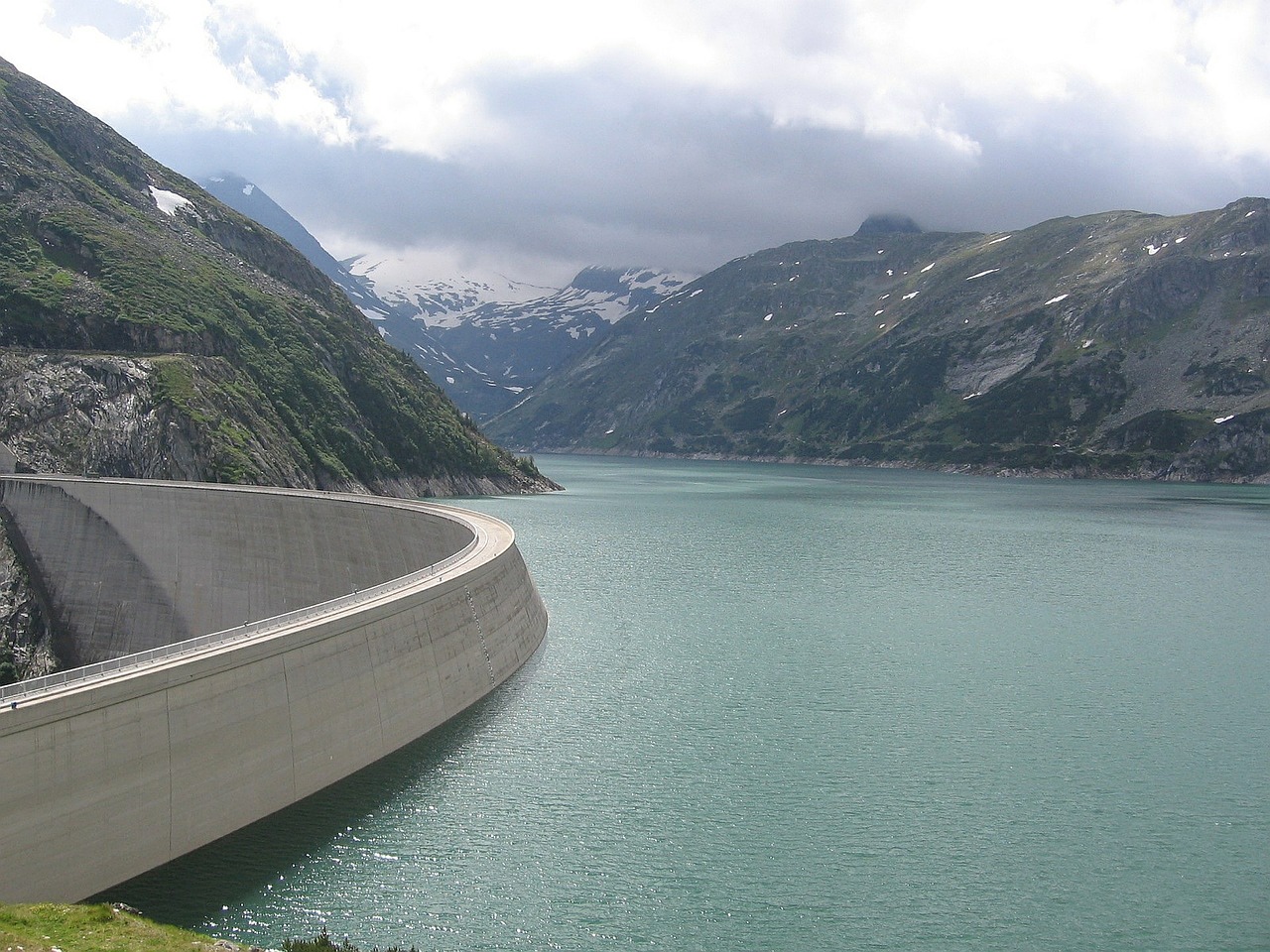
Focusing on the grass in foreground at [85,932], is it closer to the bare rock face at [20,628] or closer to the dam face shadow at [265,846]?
the dam face shadow at [265,846]

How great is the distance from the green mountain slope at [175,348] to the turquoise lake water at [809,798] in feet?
167

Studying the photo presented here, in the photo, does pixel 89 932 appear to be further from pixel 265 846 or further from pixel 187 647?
pixel 187 647

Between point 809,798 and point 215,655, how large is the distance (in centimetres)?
1780

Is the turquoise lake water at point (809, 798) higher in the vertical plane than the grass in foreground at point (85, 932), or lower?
lower

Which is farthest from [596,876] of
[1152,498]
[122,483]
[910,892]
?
[1152,498]

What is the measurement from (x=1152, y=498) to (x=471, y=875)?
173 m

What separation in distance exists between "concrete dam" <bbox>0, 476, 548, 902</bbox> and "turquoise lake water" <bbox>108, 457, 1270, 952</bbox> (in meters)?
1.14

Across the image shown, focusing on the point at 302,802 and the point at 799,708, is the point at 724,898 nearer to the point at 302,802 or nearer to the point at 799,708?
the point at 302,802

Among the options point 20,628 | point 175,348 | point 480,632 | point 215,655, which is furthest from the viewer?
point 175,348

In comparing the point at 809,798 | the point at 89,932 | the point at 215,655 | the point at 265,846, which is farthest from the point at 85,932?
the point at 809,798

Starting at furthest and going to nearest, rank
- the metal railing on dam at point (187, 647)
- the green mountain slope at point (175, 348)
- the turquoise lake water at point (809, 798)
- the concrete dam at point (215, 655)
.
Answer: the green mountain slope at point (175, 348) < the turquoise lake water at point (809, 798) < the metal railing on dam at point (187, 647) < the concrete dam at point (215, 655)

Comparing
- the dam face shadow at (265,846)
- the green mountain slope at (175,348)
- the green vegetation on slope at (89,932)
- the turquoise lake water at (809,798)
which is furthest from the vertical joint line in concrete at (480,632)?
the green mountain slope at (175,348)

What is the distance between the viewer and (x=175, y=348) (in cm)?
11088

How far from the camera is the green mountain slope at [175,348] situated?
91.4m
